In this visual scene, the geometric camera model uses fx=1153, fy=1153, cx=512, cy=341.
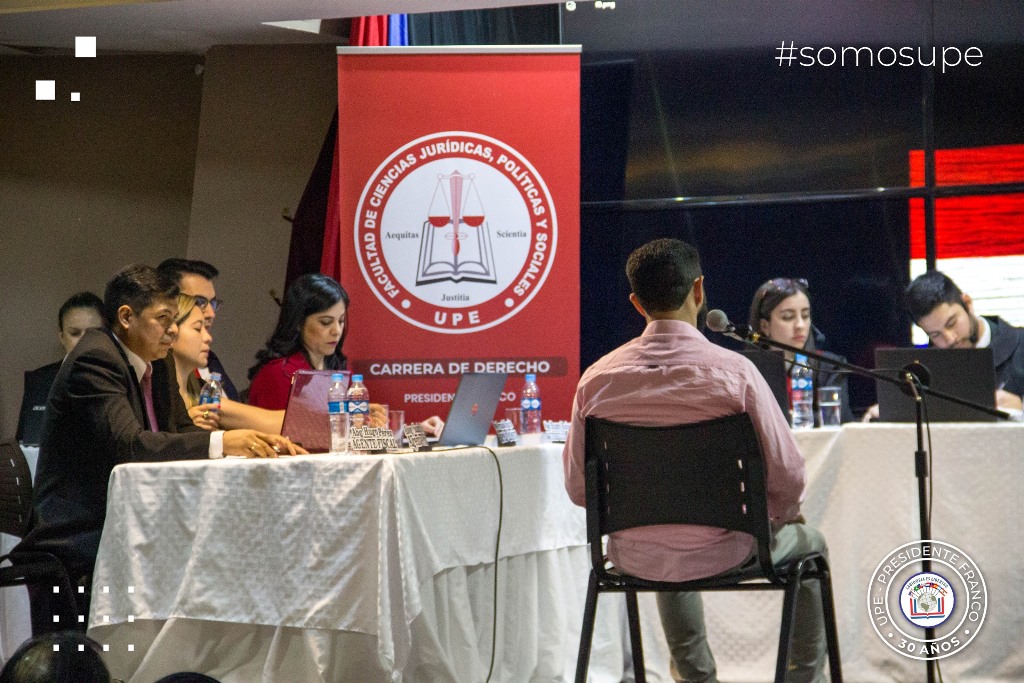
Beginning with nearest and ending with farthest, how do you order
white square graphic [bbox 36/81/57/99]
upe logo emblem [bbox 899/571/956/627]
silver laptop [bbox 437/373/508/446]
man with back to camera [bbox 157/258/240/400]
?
1. silver laptop [bbox 437/373/508/446]
2. upe logo emblem [bbox 899/571/956/627]
3. man with back to camera [bbox 157/258/240/400]
4. white square graphic [bbox 36/81/57/99]

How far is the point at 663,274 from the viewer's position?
2707 mm

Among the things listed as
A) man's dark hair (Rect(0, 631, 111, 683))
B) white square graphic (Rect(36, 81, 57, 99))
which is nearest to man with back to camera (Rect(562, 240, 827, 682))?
man's dark hair (Rect(0, 631, 111, 683))

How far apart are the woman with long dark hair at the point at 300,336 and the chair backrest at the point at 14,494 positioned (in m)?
1.13

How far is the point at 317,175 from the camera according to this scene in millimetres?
5809

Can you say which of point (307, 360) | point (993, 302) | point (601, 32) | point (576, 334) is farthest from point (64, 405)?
point (993, 302)

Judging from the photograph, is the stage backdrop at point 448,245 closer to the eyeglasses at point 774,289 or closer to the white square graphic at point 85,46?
the eyeglasses at point 774,289

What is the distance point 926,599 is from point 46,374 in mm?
3537

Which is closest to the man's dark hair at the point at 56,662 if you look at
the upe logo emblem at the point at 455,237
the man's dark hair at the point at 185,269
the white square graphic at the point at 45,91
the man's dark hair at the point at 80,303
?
the man's dark hair at the point at 185,269

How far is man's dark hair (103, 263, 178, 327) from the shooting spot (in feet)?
10.3

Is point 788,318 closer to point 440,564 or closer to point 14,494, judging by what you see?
point 440,564

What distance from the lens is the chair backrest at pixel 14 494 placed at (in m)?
3.14

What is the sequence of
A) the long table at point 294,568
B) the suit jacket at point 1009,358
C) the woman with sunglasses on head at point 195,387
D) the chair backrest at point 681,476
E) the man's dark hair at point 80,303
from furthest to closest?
the man's dark hair at point 80,303
the suit jacket at point 1009,358
the woman with sunglasses on head at point 195,387
the long table at point 294,568
the chair backrest at point 681,476

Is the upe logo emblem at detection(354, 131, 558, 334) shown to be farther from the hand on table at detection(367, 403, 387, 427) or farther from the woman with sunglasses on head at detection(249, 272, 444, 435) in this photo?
the hand on table at detection(367, 403, 387, 427)

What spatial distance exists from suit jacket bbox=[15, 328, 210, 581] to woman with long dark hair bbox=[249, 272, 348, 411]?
1156 millimetres
